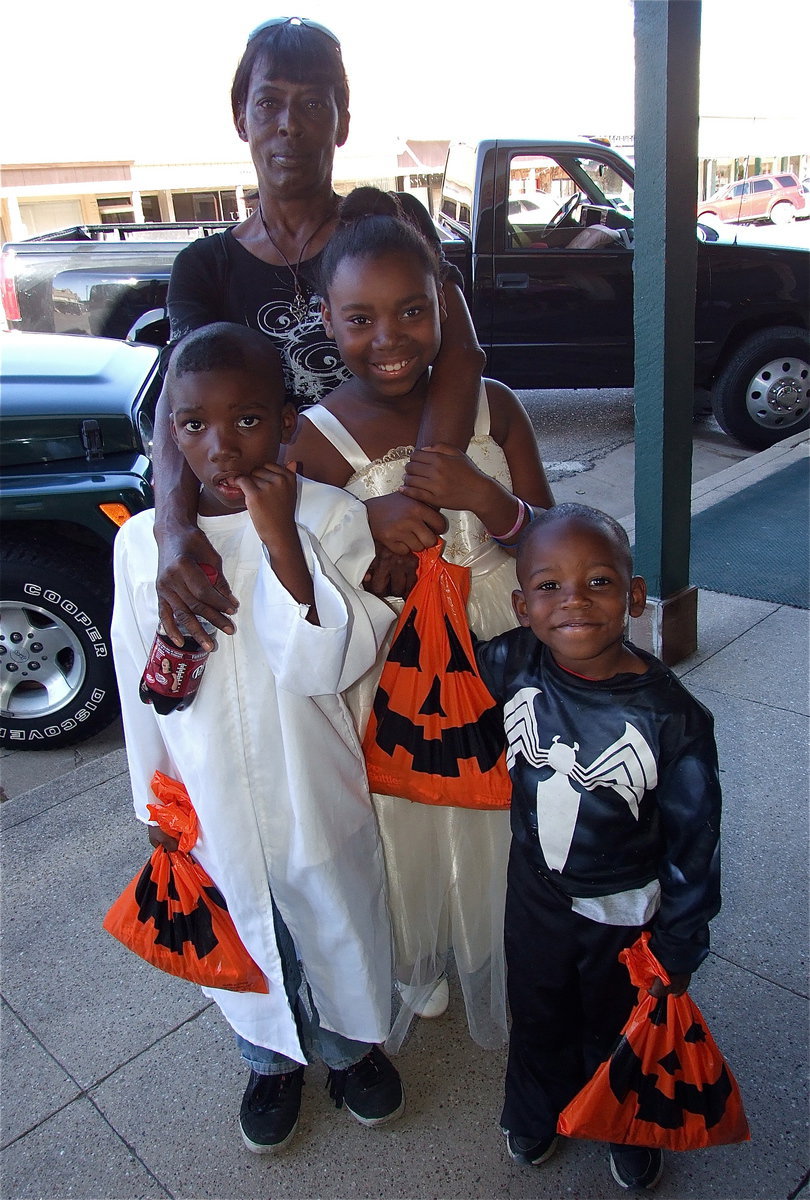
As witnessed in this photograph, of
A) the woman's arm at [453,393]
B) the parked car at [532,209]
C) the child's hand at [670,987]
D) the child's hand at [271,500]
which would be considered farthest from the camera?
the parked car at [532,209]

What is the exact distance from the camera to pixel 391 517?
154 cm

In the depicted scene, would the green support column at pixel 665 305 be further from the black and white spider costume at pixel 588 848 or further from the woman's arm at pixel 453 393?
the black and white spider costume at pixel 588 848

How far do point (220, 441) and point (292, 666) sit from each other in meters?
0.37

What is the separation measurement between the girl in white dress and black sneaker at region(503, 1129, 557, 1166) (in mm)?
279

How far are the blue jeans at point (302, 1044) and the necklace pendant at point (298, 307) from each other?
123 centimetres

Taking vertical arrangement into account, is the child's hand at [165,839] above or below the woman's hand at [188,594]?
below

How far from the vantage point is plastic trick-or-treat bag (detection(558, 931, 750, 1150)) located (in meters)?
1.49

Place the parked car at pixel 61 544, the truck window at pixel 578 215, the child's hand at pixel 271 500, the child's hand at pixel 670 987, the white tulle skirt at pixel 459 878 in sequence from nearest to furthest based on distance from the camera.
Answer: the child's hand at pixel 271 500, the child's hand at pixel 670 987, the white tulle skirt at pixel 459 878, the parked car at pixel 61 544, the truck window at pixel 578 215

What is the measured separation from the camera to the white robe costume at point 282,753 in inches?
57.6

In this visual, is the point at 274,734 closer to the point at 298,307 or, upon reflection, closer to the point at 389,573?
the point at 389,573

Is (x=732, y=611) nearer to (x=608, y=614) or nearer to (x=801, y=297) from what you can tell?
(x=608, y=614)

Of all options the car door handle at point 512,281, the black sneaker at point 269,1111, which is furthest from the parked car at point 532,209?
the black sneaker at point 269,1111

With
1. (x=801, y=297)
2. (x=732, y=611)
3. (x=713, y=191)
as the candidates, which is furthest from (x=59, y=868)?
(x=713, y=191)

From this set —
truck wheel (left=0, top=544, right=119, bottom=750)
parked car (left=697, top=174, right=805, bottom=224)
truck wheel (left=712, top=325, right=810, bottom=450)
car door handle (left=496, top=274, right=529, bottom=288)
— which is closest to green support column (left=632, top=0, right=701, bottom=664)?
truck wheel (left=0, top=544, right=119, bottom=750)
